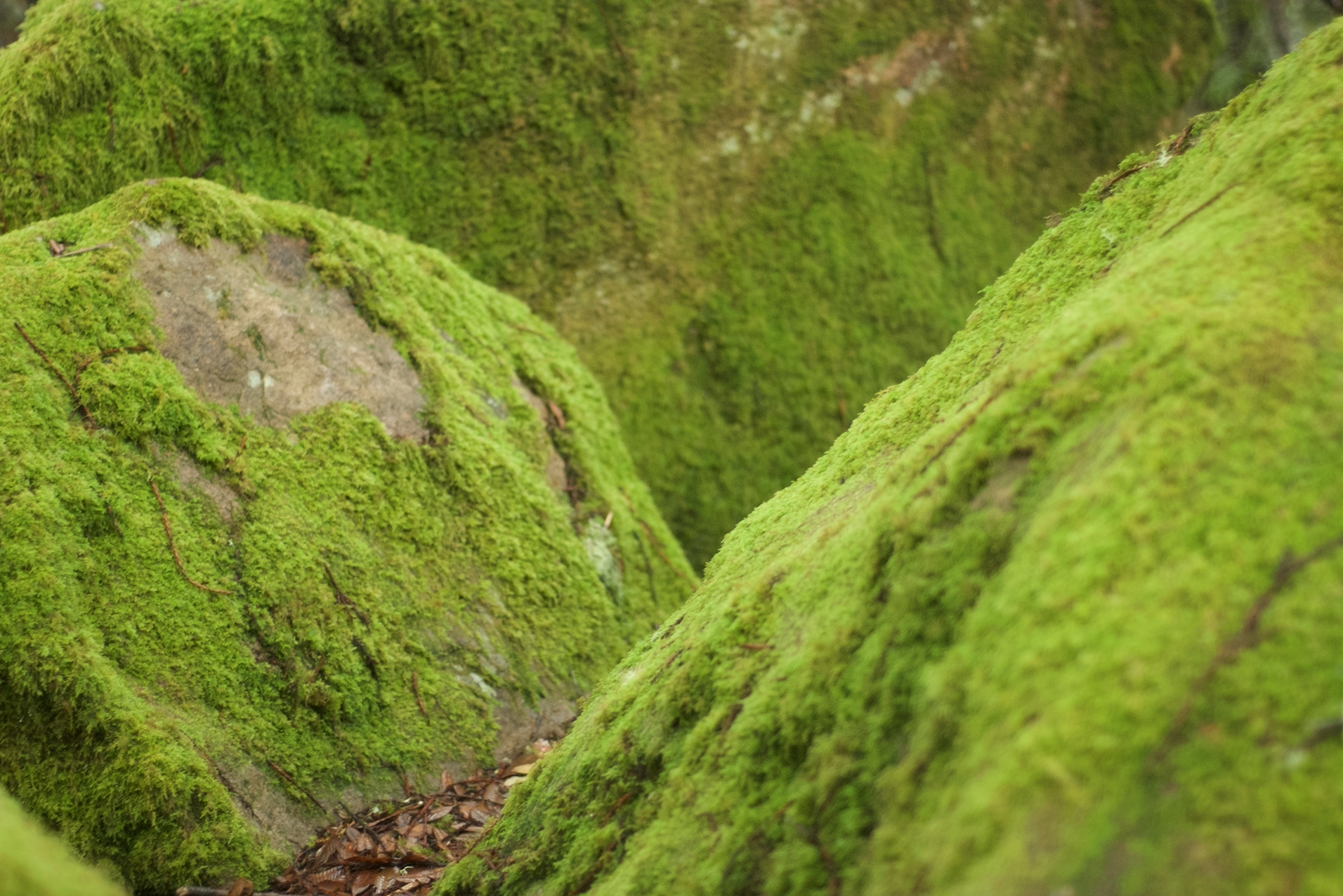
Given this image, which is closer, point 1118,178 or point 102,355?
point 1118,178

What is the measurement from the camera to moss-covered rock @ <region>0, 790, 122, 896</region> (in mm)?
1324

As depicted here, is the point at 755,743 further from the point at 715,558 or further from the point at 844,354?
the point at 844,354

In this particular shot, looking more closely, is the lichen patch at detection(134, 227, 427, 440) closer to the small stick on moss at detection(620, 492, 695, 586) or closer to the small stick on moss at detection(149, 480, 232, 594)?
the small stick on moss at detection(149, 480, 232, 594)

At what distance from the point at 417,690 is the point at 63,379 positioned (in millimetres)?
1607

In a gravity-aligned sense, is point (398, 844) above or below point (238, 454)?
below

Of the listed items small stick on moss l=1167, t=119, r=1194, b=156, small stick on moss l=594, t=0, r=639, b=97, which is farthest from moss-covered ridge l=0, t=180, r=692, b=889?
small stick on moss l=1167, t=119, r=1194, b=156

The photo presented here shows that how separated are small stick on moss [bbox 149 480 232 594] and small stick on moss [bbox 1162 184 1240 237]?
9.89 feet

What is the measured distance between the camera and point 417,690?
362 cm

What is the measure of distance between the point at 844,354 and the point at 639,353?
57.0 inches

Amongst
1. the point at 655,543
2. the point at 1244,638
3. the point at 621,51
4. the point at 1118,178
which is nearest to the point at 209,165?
the point at 621,51

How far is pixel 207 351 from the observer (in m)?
3.64

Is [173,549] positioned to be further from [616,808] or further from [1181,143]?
[1181,143]

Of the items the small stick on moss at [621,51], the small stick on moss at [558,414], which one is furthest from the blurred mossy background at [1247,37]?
the small stick on moss at [558,414]

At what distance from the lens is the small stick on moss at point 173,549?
3.25 metres
